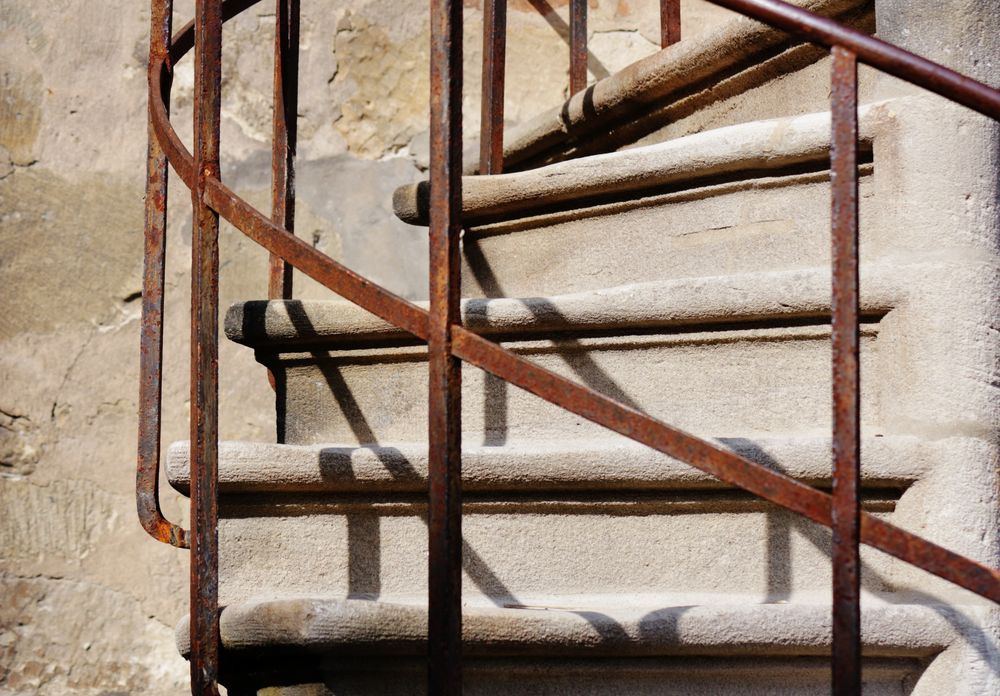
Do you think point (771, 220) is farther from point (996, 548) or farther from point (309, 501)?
point (309, 501)

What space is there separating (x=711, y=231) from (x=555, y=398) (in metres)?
0.65

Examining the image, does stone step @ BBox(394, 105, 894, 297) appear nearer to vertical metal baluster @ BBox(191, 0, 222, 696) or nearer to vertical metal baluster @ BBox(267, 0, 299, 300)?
vertical metal baluster @ BBox(267, 0, 299, 300)

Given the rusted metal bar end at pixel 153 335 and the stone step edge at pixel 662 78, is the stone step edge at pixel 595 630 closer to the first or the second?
the rusted metal bar end at pixel 153 335

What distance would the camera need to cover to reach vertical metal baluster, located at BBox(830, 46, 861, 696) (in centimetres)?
102

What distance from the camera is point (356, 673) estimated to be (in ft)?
4.50

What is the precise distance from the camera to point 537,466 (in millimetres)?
1419

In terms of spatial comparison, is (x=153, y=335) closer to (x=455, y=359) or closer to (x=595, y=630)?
(x=455, y=359)

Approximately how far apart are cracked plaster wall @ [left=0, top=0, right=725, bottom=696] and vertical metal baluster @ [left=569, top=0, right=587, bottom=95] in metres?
0.47

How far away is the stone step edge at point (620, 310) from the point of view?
4.70 ft

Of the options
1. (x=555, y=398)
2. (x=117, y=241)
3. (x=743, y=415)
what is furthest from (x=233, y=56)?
(x=555, y=398)

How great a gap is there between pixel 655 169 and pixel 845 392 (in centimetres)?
68

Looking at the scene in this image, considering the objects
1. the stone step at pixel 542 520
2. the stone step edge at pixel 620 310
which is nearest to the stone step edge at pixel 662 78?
the stone step edge at pixel 620 310

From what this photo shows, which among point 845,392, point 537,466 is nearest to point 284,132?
point 537,466

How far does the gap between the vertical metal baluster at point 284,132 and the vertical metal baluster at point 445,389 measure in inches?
29.2
